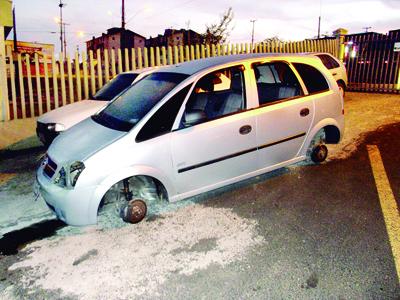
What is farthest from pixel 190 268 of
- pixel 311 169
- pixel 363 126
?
pixel 363 126

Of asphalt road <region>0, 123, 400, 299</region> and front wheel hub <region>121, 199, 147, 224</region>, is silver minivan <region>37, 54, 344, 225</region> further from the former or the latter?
asphalt road <region>0, 123, 400, 299</region>

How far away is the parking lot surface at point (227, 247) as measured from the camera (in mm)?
2836

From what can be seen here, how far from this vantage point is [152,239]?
362cm

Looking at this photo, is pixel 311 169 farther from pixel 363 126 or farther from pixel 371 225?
pixel 363 126

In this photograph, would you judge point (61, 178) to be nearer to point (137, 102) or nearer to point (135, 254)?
point (135, 254)

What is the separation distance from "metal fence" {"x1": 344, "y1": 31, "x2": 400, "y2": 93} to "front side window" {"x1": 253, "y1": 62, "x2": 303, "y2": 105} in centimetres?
1143

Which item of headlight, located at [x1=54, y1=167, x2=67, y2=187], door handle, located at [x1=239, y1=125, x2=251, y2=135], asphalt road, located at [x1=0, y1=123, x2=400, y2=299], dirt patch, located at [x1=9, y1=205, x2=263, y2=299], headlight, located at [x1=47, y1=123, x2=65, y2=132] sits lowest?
dirt patch, located at [x1=9, y1=205, x2=263, y2=299]

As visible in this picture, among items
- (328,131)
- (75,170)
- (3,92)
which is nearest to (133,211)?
(75,170)

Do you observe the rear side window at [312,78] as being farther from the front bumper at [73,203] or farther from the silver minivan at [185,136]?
the front bumper at [73,203]

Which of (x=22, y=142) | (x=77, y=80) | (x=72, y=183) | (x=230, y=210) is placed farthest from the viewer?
(x=77, y=80)

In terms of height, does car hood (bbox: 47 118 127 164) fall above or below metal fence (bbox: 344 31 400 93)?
below

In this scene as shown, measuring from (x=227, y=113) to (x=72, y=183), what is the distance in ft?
6.43

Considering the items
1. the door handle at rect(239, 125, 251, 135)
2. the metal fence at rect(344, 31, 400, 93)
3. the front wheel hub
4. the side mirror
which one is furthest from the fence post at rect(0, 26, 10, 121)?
the metal fence at rect(344, 31, 400, 93)

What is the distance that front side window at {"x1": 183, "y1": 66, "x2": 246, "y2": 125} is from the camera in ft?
14.1
